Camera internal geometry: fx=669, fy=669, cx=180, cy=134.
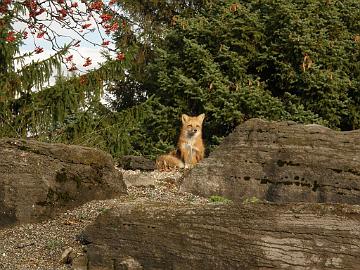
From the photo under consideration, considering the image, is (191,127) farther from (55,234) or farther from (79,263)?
(79,263)

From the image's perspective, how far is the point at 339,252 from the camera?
6398 millimetres

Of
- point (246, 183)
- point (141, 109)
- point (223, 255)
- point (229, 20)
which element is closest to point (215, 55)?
point (229, 20)

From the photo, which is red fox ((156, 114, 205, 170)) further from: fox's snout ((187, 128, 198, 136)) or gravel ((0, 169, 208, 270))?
gravel ((0, 169, 208, 270))

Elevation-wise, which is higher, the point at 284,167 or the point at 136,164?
the point at 136,164

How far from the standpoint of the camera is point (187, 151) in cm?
1401

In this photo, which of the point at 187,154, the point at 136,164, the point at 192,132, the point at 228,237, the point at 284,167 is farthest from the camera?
the point at 192,132

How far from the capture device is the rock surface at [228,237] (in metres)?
6.46

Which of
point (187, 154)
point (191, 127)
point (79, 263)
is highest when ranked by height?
point (191, 127)

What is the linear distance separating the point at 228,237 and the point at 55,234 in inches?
114

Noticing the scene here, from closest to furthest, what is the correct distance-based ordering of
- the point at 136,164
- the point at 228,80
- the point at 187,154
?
1. the point at 136,164
2. the point at 187,154
3. the point at 228,80

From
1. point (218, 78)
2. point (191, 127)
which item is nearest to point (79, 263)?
point (191, 127)

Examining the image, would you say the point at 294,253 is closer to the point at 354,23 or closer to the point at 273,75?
the point at 273,75

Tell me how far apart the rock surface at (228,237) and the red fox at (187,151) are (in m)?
6.01

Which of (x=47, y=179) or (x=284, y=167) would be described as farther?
(x=284, y=167)
